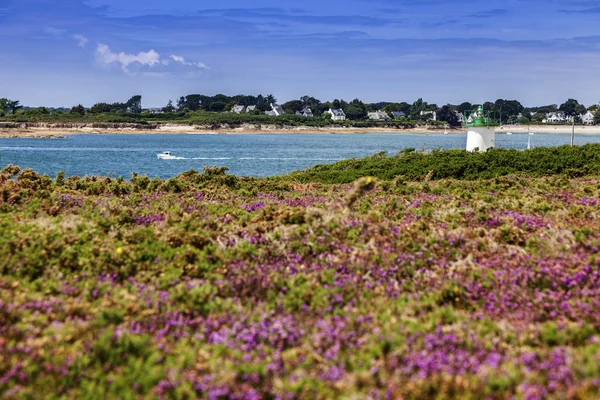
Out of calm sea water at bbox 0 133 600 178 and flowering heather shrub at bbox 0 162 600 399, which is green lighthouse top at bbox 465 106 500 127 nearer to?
calm sea water at bbox 0 133 600 178

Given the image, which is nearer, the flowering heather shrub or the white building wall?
the flowering heather shrub

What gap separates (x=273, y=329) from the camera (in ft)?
20.9

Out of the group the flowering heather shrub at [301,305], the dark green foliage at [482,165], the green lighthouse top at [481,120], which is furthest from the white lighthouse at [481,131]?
the flowering heather shrub at [301,305]

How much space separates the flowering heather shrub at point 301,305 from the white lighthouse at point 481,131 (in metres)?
26.6

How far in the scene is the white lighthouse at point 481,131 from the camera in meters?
37.6

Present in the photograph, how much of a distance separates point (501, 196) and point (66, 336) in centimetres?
1314

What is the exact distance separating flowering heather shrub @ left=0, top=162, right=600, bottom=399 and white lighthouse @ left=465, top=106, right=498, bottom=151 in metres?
26.6

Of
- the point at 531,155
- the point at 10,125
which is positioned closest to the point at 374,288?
the point at 531,155

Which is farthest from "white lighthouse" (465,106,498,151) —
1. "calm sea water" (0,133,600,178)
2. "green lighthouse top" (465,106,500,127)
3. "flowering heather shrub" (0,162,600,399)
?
"flowering heather shrub" (0,162,600,399)

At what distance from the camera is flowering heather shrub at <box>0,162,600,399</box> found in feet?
17.4


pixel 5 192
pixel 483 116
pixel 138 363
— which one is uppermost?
pixel 483 116

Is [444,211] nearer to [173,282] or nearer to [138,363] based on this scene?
[173,282]

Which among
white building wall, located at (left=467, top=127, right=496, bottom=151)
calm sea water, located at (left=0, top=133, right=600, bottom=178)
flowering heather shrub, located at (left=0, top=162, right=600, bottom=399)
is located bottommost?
calm sea water, located at (left=0, top=133, right=600, bottom=178)

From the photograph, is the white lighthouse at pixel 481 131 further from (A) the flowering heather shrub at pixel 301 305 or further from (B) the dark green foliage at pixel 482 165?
(A) the flowering heather shrub at pixel 301 305
